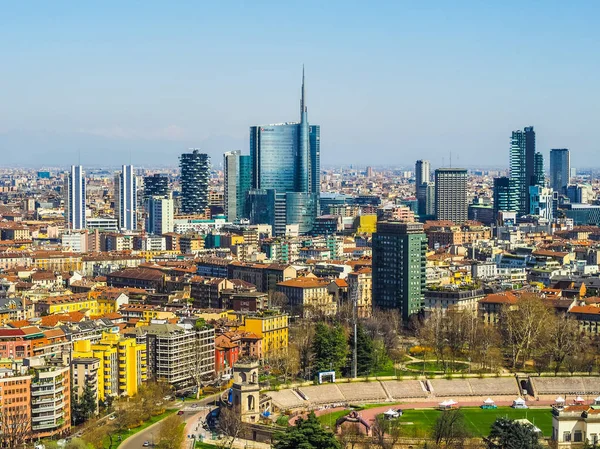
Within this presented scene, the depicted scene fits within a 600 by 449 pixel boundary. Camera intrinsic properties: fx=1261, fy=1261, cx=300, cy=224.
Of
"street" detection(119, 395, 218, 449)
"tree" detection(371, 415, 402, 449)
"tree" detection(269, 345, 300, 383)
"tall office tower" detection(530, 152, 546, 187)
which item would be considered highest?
"tall office tower" detection(530, 152, 546, 187)

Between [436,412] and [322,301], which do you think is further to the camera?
[322,301]

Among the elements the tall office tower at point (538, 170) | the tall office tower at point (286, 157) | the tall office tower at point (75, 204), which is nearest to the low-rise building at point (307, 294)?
the tall office tower at point (75, 204)

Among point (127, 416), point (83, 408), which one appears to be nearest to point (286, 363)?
point (127, 416)

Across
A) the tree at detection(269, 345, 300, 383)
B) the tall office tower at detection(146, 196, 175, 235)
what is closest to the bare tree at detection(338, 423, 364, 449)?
the tree at detection(269, 345, 300, 383)

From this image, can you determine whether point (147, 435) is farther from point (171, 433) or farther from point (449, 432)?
point (449, 432)

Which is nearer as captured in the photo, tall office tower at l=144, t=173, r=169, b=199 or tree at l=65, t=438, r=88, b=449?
tree at l=65, t=438, r=88, b=449

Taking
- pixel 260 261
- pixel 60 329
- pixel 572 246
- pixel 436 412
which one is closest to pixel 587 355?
pixel 436 412

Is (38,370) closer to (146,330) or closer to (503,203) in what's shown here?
(146,330)

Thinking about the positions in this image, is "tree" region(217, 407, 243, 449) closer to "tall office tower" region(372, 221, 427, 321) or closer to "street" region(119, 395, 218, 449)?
"street" region(119, 395, 218, 449)
